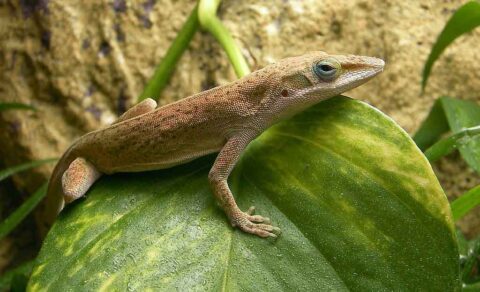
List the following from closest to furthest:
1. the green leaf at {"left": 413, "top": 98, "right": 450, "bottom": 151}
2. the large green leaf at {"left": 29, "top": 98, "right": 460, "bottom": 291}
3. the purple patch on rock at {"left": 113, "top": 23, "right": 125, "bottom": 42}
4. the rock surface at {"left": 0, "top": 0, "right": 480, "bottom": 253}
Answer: the large green leaf at {"left": 29, "top": 98, "right": 460, "bottom": 291}
the green leaf at {"left": 413, "top": 98, "right": 450, "bottom": 151}
the rock surface at {"left": 0, "top": 0, "right": 480, "bottom": 253}
the purple patch on rock at {"left": 113, "top": 23, "right": 125, "bottom": 42}

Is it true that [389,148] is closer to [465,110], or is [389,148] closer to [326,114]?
[326,114]

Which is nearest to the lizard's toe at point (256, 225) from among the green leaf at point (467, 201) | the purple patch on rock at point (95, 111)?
the green leaf at point (467, 201)

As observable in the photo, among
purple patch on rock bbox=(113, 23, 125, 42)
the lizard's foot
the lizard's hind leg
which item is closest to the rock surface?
purple patch on rock bbox=(113, 23, 125, 42)

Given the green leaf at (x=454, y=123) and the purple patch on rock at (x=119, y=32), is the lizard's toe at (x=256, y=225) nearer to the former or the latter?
the green leaf at (x=454, y=123)

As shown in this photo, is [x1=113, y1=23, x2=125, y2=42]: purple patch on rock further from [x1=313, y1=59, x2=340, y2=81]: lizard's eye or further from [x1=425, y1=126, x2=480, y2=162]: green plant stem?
[x1=425, y1=126, x2=480, y2=162]: green plant stem

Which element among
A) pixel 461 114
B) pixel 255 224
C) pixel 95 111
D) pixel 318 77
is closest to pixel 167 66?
pixel 95 111

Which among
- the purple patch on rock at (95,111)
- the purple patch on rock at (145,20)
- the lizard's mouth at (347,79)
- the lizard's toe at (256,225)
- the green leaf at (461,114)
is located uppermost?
the purple patch on rock at (145,20)
